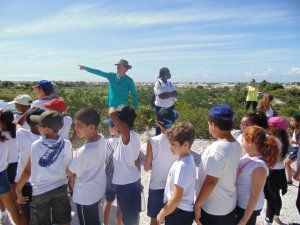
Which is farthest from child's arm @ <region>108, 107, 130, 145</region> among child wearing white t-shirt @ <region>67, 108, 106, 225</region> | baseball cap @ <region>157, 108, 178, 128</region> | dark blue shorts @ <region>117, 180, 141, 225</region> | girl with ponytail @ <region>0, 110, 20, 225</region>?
girl with ponytail @ <region>0, 110, 20, 225</region>

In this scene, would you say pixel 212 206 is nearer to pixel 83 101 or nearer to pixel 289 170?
pixel 289 170

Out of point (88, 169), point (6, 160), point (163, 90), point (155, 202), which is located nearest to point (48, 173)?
point (88, 169)

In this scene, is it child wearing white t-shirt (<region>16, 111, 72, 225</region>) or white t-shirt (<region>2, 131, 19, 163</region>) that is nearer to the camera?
child wearing white t-shirt (<region>16, 111, 72, 225</region>)

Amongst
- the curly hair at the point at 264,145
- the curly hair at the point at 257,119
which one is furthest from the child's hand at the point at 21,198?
the curly hair at the point at 257,119

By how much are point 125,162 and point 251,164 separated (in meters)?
1.23

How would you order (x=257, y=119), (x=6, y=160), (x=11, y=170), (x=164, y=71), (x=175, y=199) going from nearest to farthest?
1. (x=175, y=199)
2. (x=257, y=119)
3. (x=6, y=160)
4. (x=11, y=170)
5. (x=164, y=71)

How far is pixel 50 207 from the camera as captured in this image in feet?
9.09

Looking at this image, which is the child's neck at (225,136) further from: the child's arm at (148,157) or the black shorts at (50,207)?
the black shorts at (50,207)

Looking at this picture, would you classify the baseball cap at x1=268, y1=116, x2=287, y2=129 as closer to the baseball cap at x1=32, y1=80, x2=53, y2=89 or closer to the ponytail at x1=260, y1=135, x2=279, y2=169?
the ponytail at x1=260, y1=135, x2=279, y2=169

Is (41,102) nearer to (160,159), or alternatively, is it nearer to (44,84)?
(44,84)

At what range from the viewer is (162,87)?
6.02 meters

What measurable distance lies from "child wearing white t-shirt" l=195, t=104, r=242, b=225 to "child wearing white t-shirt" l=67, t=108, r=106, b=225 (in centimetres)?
99

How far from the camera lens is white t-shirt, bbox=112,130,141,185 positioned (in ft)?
9.73

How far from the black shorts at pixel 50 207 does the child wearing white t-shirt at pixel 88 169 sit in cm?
13
